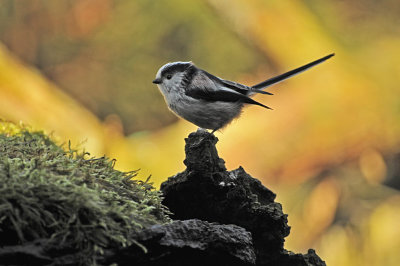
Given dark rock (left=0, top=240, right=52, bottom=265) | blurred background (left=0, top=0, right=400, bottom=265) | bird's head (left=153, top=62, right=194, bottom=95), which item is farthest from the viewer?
blurred background (left=0, top=0, right=400, bottom=265)

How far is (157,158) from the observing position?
437cm

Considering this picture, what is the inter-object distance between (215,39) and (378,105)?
167 centimetres

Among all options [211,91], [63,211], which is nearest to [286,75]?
[211,91]

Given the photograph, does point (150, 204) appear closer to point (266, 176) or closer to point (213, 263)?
point (213, 263)

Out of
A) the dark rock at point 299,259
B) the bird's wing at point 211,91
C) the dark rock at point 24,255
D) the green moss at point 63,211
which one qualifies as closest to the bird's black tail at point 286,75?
the bird's wing at point 211,91

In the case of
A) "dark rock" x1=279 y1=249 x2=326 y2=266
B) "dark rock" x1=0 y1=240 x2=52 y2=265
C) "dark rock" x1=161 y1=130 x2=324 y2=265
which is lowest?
"dark rock" x1=0 y1=240 x2=52 y2=265

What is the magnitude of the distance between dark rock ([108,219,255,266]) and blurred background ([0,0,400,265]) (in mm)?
2590

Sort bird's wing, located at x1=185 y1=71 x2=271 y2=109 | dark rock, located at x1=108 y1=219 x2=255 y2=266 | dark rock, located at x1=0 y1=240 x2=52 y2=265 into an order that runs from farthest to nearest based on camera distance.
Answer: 1. bird's wing, located at x1=185 y1=71 x2=271 y2=109
2. dark rock, located at x1=108 y1=219 x2=255 y2=266
3. dark rock, located at x1=0 y1=240 x2=52 y2=265

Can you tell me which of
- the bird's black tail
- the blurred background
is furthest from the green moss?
the blurred background

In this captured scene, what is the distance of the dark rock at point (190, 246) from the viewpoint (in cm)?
143

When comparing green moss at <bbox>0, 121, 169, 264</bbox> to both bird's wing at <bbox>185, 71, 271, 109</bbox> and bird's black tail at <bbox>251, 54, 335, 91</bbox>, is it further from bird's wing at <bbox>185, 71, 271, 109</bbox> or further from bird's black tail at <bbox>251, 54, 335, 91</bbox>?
bird's black tail at <bbox>251, 54, 335, 91</bbox>

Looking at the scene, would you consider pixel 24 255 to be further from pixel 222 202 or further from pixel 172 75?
pixel 172 75

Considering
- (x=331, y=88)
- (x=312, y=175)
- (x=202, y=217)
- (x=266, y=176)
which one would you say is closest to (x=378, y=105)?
(x=331, y=88)

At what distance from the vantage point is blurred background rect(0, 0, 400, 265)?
14.0 ft
